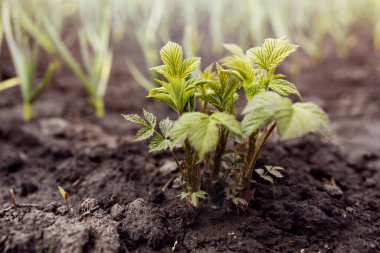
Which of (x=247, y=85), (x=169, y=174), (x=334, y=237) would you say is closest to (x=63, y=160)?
(x=169, y=174)

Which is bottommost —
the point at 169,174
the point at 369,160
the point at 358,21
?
the point at 369,160

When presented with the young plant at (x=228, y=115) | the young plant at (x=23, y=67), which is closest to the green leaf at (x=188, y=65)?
the young plant at (x=228, y=115)

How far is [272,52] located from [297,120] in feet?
0.75

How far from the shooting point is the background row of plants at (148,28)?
6.56 feet

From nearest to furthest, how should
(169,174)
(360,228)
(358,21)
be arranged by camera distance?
(360,228)
(169,174)
(358,21)

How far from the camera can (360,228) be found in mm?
1109

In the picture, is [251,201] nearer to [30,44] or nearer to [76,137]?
[76,137]

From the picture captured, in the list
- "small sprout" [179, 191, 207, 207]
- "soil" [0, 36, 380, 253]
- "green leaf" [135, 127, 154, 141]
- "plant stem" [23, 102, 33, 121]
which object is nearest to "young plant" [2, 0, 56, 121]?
"plant stem" [23, 102, 33, 121]

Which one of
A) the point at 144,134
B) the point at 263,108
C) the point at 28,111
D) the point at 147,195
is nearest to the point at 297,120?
the point at 263,108

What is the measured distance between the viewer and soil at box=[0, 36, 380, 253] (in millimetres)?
1032

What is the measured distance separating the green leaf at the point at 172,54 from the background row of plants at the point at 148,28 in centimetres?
79

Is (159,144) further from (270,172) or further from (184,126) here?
(270,172)

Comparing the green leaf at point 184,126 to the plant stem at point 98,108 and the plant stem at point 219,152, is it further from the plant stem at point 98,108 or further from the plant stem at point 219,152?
the plant stem at point 98,108

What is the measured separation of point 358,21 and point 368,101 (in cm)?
190
